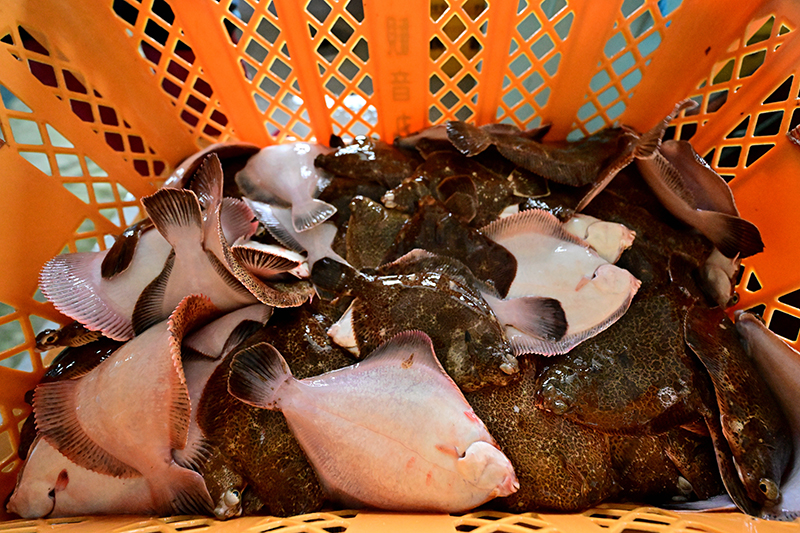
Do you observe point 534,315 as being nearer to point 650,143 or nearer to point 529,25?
point 650,143

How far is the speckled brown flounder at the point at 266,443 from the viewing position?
142 cm

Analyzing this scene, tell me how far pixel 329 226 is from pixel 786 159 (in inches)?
63.8

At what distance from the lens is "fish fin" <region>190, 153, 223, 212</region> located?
1.51 meters

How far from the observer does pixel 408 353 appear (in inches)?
56.1

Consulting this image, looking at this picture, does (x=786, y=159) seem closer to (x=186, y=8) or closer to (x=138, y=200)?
(x=186, y=8)

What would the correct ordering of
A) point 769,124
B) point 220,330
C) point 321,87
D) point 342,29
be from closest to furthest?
1. point 220,330
2. point 321,87
3. point 769,124
4. point 342,29

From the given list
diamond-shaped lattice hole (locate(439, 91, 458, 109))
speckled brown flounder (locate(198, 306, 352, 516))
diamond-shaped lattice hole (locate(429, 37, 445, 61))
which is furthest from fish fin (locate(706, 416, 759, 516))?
diamond-shaped lattice hole (locate(429, 37, 445, 61))

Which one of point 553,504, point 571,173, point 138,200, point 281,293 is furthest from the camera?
point 138,200

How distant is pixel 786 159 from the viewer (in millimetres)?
1726

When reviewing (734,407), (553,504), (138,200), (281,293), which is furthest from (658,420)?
(138,200)

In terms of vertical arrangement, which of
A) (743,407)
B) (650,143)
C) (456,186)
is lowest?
(743,407)

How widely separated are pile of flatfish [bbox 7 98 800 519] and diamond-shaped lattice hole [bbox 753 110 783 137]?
64 cm

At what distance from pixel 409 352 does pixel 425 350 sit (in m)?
0.05

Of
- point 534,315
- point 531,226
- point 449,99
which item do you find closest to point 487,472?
point 534,315
